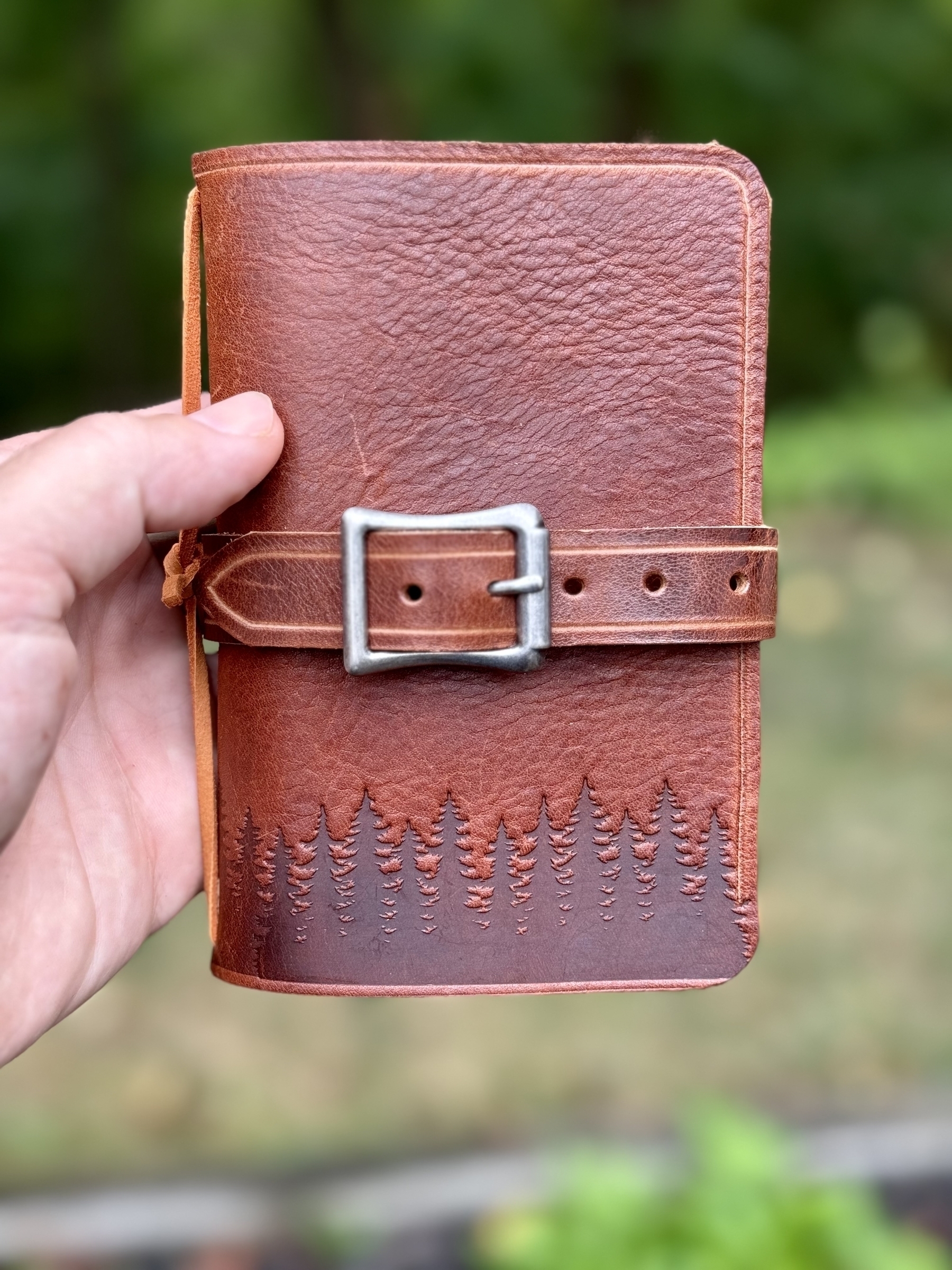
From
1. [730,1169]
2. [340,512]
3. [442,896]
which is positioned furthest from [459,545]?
[730,1169]

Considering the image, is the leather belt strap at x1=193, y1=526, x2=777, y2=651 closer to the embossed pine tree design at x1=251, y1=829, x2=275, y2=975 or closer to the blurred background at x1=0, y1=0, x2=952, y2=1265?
the embossed pine tree design at x1=251, y1=829, x2=275, y2=975

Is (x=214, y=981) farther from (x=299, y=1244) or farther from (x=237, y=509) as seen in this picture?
(x=237, y=509)

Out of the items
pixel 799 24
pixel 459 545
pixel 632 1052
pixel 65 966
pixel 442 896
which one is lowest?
pixel 632 1052

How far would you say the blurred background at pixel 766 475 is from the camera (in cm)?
335

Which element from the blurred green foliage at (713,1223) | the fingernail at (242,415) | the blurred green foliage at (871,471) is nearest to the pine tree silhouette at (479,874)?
the fingernail at (242,415)

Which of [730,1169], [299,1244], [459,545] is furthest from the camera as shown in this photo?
[299,1244]

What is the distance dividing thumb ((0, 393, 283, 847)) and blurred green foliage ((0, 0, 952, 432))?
635 centimetres

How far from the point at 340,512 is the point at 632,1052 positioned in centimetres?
228

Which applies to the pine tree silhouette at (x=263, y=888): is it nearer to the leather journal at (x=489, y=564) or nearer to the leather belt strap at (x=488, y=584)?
the leather journal at (x=489, y=564)

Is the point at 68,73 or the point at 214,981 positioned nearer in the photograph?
the point at 214,981

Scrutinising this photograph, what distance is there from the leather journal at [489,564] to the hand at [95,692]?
0.37 feet

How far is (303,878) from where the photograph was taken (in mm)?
1739

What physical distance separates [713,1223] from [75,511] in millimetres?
2057

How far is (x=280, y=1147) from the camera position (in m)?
3.26
